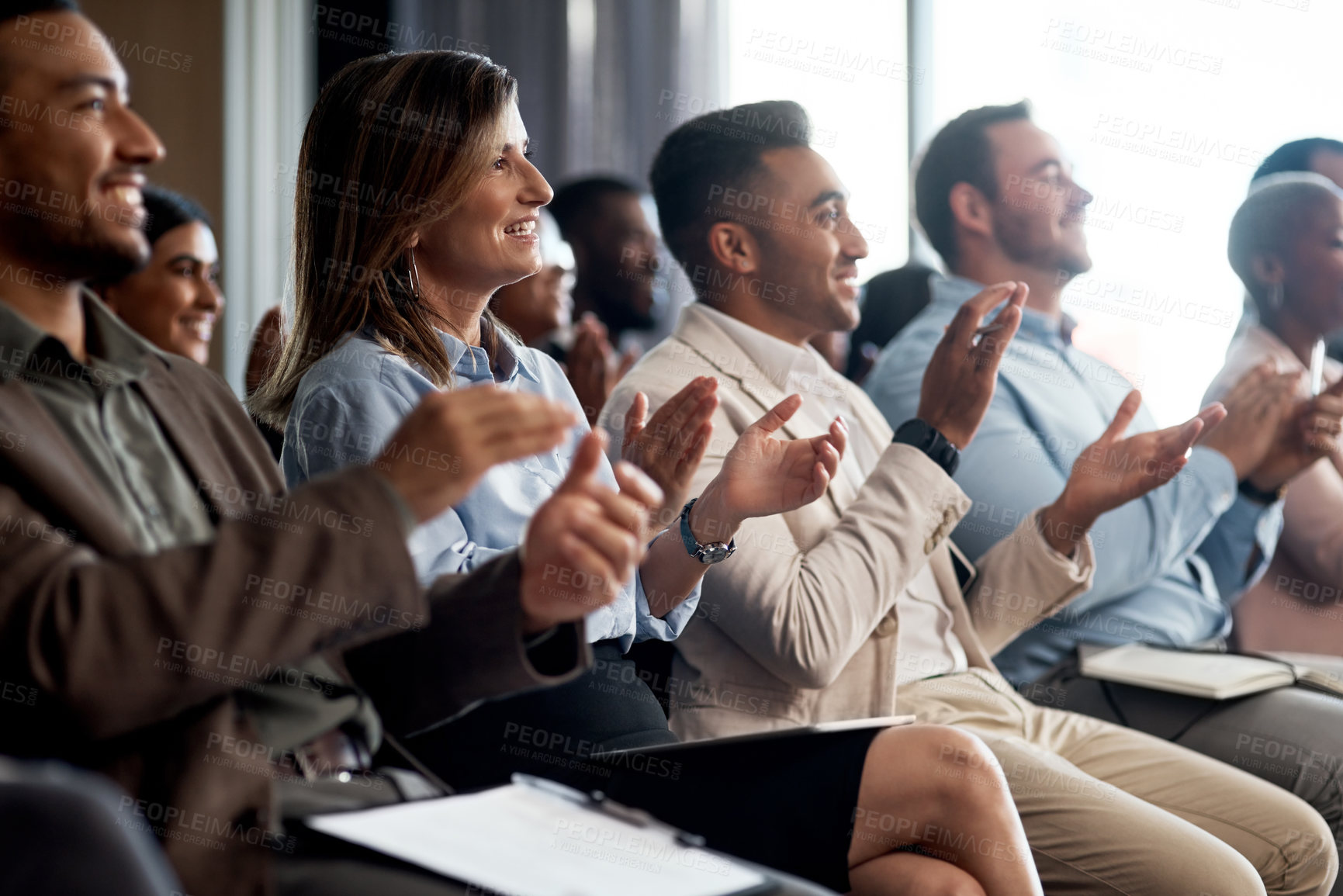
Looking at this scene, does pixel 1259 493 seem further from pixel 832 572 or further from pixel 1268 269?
pixel 832 572

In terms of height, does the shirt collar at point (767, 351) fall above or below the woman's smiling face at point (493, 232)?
below

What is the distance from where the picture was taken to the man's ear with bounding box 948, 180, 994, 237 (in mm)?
2252

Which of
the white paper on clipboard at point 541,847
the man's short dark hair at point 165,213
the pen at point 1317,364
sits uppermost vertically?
the man's short dark hair at point 165,213

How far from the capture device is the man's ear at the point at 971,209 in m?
2.25

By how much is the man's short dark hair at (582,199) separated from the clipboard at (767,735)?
2.40 meters

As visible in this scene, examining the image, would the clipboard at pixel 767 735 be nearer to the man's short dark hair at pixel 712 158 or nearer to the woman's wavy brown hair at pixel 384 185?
the woman's wavy brown hair at pixel 384 185

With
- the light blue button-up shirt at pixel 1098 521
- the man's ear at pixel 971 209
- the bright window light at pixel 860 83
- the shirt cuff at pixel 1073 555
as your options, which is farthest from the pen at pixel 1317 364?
the bright window light at pixel 860 83

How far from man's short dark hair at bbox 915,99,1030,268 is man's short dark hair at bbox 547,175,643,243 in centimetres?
120

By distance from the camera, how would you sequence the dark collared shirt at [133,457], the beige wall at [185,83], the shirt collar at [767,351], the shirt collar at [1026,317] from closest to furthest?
the dark collared shirt at [133,457] < the shirt collar at [767,351] < the shirt collar at [1026,317] < the beige wall at [185,83]

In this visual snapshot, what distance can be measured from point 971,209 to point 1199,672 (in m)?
0.92

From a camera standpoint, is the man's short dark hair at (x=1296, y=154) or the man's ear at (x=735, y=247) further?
the man's short dark hair at (x=1296, y=154)

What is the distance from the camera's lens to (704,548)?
1354 millimetres

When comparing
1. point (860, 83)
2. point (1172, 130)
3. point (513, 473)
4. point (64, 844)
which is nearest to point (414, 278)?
point (513, 473)

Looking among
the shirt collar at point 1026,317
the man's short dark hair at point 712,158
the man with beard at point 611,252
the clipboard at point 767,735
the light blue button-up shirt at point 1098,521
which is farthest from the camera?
the man with beard at point 611,252
